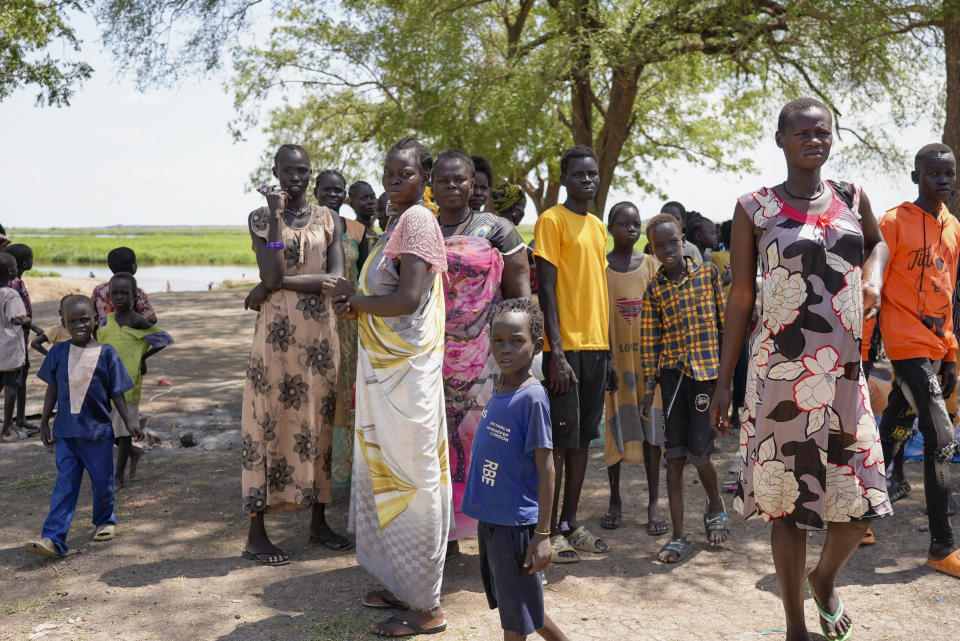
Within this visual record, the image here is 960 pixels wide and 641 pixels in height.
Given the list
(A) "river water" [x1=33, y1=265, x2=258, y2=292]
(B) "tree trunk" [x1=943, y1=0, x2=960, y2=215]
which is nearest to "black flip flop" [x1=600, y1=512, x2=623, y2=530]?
(B) "tree trunk" [x1=943, y1=0, x2=960, y2=215]

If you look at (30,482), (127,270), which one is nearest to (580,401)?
(127,270)

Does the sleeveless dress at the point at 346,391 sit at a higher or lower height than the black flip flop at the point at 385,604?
higher

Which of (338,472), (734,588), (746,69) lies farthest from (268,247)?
(746,69)

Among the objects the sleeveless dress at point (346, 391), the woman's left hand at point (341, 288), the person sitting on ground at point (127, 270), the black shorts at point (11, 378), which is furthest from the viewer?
the black shorts at point (11, 378)

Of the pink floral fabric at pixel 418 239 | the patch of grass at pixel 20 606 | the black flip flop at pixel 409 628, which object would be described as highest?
the pink floral fabric at pixel 418 239

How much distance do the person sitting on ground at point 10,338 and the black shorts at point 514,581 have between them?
591 cm

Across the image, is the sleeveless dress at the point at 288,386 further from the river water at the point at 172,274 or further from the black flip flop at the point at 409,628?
the river water at the point at 172,274

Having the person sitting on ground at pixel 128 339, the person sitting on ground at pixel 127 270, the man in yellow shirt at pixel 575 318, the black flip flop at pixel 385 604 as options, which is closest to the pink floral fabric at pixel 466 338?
the man in yellow shirt at pixel 575 318

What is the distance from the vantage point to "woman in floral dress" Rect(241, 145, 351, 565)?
4.72 metres

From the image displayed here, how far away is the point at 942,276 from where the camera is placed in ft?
15.8

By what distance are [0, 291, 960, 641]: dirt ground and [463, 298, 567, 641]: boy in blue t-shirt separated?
26.3 inches

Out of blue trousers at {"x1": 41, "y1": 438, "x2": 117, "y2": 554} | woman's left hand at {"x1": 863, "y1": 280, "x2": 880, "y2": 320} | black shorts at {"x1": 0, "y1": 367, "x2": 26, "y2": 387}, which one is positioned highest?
woman's left hand at {"x1": 863, "y1": 280, "x2": 880, "y2": 320}

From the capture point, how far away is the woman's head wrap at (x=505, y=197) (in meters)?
5.84

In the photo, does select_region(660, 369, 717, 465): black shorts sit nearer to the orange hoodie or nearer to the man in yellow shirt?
the man in yellow shirt
